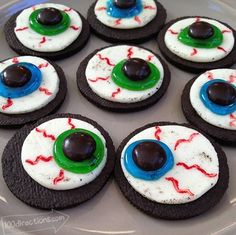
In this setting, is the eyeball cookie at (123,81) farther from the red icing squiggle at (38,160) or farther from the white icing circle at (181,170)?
the red icing squiggle at (38,160)

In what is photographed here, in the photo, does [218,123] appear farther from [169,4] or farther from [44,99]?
[169,4]

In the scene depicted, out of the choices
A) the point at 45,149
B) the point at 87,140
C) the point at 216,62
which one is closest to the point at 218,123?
the point at 216,62

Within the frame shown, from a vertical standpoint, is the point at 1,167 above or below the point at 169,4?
below

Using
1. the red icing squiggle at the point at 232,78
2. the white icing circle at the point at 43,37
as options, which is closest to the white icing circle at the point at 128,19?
the white icing circle at the point at 43,37

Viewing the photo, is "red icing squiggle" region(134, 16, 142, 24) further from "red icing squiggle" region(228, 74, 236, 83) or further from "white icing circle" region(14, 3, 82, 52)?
"red icing squiggle" region(228, 74, 236, 83)

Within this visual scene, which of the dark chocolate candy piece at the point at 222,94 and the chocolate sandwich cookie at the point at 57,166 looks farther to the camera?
the dark chocolate candy piece at the point at 222,94

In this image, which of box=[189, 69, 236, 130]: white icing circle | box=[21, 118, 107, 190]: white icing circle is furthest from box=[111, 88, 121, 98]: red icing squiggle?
box=[189, 69, 236, 130]: white icing circle
